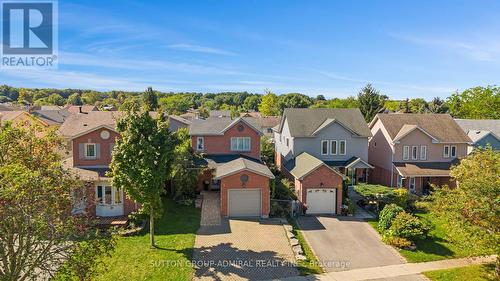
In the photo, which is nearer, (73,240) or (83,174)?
(73,240)

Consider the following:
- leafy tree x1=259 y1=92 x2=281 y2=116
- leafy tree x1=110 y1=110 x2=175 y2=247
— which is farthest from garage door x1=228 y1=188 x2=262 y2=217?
leafy tree x1=259 y1=92 x2=281 y2=116

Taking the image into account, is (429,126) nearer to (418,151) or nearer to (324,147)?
(418,151)

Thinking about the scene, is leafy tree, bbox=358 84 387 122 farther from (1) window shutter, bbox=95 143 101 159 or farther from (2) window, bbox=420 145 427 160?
(1) window shutter, bbox=95 143 101 159

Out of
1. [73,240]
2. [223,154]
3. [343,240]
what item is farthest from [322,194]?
[73,240]

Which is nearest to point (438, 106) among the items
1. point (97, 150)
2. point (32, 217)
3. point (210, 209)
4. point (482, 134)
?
point (482, 134)

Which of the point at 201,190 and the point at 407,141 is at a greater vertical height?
the point at 407,141

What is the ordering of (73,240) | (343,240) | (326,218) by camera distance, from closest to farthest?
(73,240), (343,240), (326,218)

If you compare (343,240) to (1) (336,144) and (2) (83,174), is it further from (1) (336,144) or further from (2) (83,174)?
(2) (83,174)

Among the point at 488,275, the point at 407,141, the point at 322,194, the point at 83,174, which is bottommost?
the point at 488,275
